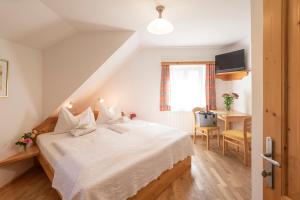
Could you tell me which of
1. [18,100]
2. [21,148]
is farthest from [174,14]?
[21,148]

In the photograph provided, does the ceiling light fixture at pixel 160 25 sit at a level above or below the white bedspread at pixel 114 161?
above

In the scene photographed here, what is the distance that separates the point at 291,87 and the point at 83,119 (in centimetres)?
287

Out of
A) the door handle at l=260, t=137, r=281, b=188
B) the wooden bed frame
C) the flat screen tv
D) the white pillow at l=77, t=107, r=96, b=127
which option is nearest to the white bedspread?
the wooden bed frame

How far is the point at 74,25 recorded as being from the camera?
2.50 meters

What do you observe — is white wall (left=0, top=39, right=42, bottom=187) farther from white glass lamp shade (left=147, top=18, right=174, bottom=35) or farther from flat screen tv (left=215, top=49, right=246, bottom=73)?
flat screen tv (left=215, top=49, right=246, bottom=73)

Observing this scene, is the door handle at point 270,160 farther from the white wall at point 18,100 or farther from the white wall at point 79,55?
the white wall at point 18,100

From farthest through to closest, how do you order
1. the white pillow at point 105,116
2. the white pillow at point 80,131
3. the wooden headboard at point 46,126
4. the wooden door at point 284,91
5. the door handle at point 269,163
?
the white pillow at point 105,116 < the wooden headboard at point 46,126 < the white pillow at point 80,131 < the door handle at point 269,163 < the wooden door at point 284,91

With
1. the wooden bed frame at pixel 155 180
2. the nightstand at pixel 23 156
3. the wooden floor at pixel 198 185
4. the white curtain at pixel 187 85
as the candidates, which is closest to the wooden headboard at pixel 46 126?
the wooden bed frame at pixel 155 180

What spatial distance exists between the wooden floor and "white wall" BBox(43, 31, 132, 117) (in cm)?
131

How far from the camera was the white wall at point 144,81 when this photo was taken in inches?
163

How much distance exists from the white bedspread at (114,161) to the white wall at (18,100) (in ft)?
2.52

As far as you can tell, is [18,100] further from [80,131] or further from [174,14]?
[174,14]

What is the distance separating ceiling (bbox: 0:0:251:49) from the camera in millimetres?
1891

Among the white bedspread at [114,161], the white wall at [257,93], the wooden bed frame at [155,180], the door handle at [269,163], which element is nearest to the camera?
the door handle at [269,163]
